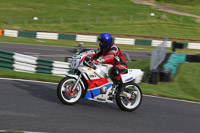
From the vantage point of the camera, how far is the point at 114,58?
7.72 metres

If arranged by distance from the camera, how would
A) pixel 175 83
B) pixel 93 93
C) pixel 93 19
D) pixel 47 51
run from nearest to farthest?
pixel 93 93, pixel 175 83, pixel 47 51, pixel 93 19

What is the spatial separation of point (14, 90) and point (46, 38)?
22.6 meters

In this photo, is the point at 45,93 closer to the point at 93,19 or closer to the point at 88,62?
the point at 88,62

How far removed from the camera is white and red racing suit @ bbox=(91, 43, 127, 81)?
7.36 meters

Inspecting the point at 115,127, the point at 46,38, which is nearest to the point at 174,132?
the point at 115,127

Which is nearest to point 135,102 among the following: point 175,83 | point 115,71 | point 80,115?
point 115,71

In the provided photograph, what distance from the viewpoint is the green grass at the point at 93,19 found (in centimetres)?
3812

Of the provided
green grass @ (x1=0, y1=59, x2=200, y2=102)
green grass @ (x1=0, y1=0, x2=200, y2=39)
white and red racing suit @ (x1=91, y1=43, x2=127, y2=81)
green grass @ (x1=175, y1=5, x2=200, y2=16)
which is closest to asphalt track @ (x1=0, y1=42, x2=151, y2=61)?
green grass @ (x1=0, y1=59, x2=200, y2=102)

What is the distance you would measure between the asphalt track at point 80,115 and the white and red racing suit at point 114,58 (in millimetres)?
993

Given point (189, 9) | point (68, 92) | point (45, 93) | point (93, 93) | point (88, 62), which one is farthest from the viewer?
point (189, 9)

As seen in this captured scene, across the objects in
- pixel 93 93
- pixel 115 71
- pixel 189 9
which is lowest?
pixel 93 93

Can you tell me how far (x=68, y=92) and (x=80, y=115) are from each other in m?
0.72

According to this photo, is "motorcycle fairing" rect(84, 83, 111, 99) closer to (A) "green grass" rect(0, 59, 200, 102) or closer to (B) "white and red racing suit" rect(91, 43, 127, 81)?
(B) "white and red racing suit" rect(91, 43, 127, 81)

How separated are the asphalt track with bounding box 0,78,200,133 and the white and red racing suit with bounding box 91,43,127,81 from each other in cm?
99
